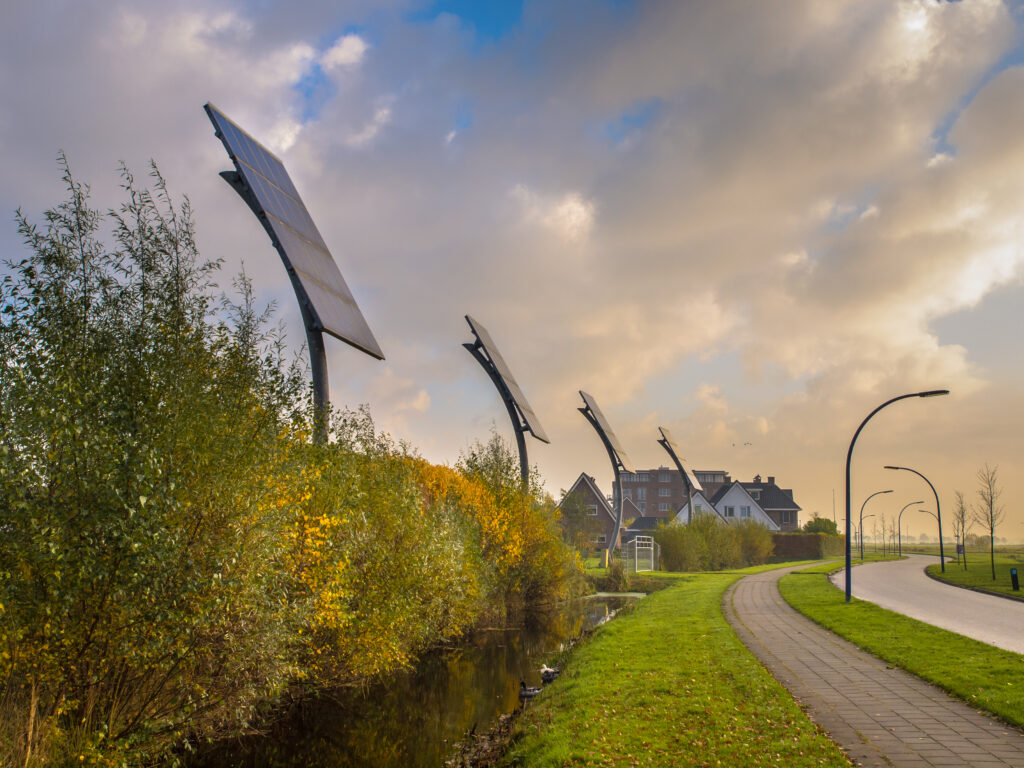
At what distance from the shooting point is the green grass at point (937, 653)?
11073 mm

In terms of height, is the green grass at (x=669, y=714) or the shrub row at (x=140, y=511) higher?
the shrub row at (x=140, y=511)

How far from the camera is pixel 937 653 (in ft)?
48.3

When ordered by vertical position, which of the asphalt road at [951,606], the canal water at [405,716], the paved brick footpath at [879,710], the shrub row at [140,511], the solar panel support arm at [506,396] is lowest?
the canal water at [405,716]

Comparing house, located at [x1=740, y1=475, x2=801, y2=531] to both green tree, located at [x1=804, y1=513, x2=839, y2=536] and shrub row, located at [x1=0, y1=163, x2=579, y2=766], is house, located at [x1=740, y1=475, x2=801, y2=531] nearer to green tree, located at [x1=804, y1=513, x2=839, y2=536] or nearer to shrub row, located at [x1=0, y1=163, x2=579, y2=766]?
green tree, located at [x1=804, y1=513, x2=839, y2=536]

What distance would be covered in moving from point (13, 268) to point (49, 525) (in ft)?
10.0

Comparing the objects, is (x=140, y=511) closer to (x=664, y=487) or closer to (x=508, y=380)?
(x=508, y=380)

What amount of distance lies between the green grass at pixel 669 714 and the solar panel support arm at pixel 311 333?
627 centimetres

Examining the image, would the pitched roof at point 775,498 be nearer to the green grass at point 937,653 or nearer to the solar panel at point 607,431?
the solar panel at point 607,431

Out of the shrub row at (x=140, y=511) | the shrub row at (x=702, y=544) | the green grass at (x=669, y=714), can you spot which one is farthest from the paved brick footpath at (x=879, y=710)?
the shrub row at (x=702, y=544)

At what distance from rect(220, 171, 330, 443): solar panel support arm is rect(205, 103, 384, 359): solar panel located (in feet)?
0.08

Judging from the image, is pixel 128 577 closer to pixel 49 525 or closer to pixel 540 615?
pixel 49 525

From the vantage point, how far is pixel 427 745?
13070 mm

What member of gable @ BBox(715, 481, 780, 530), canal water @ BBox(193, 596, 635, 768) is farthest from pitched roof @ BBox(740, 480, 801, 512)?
canal water @ BBox(193, 596, 635, 768)

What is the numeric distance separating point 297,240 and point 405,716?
32.5ft
